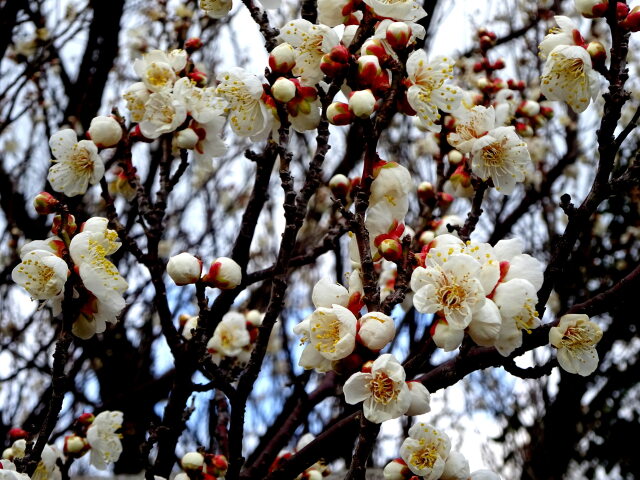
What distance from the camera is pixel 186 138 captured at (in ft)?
6.82

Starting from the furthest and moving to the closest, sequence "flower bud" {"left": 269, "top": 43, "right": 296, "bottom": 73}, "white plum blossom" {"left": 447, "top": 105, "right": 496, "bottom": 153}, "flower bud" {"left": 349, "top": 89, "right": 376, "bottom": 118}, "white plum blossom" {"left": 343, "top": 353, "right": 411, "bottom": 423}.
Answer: "white plum blossom" {"left": 447, "top": 105, "right": 496, "bottom": 153} → "flower bud" {"left": 269, "top": 43, "right": 296, "bottom": 73} → "flower bud" {"left": 349, "top": 89, "right": 376, "bottom": 118} → "white plum blossom" {"left": 343, "top": 353, "right": 411, "bottom": 423}

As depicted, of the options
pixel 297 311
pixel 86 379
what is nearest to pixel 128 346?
pixel 86 379

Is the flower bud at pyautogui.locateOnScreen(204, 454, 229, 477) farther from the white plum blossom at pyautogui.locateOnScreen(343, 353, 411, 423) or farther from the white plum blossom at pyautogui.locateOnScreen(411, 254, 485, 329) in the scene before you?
the white plum blossom at pyautogui.locateOnScreen(411, 254, 485, 329)

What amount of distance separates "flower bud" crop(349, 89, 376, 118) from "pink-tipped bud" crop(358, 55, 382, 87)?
5 centimetres

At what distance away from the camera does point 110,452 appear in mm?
2260

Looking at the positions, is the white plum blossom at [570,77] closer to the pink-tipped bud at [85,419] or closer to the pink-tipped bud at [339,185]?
the pink-tipped bud at [339,185]

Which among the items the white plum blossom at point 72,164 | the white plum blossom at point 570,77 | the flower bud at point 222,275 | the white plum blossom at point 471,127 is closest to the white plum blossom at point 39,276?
the flower bud at point 222,275

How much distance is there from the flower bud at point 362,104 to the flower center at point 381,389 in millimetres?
563

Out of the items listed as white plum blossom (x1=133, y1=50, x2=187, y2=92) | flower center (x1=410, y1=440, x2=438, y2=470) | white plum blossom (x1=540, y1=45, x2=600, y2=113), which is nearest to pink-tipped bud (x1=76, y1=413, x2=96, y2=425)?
white plum blossom (x1=133, y1=50, x2=187, y2=92)

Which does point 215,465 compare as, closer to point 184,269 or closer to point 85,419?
point 85,419

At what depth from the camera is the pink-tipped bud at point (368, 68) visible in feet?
4.94

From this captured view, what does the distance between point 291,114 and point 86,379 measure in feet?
12.8

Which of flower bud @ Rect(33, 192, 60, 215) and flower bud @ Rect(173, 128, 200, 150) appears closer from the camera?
flower bud @ Rect(33, 192, 60, 215)

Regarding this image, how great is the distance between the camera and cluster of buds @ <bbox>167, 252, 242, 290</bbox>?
1.79m
